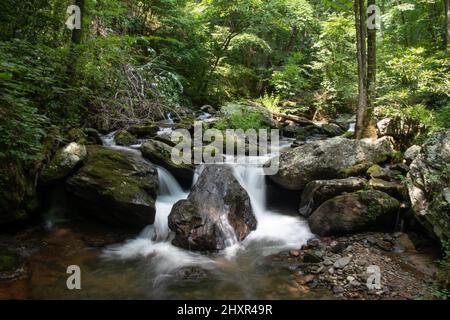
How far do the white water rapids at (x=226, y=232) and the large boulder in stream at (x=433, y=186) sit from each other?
2.07 metres

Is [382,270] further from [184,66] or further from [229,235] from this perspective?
[184,66]

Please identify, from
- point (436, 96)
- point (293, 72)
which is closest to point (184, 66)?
point (293, 72)

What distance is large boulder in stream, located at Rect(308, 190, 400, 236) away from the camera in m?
5.98

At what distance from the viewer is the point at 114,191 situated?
603 centimetres

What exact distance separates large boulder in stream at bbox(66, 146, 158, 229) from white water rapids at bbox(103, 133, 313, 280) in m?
0.44

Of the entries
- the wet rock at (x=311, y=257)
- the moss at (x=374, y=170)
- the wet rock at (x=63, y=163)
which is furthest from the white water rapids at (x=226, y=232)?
the moss at (x=374, y=170)

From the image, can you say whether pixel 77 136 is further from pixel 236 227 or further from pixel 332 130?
pixel 332 130

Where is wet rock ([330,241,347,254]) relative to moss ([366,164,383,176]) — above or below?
below

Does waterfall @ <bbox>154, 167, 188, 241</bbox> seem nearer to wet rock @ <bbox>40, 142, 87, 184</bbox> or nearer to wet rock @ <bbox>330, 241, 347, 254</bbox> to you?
wet rock @ <bbox>40, 142, 87, 184</bbox>

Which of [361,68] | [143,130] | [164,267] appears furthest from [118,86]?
[361,68]

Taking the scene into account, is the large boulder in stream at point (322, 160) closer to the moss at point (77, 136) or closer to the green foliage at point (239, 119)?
the green foliage at point (239, 119)

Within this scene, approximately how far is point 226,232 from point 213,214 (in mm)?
432

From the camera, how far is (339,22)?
1511cm

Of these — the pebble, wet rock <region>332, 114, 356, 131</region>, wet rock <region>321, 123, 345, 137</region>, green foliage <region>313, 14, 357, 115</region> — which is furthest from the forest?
green foliage <region>313, 14, 357, 115</region>
